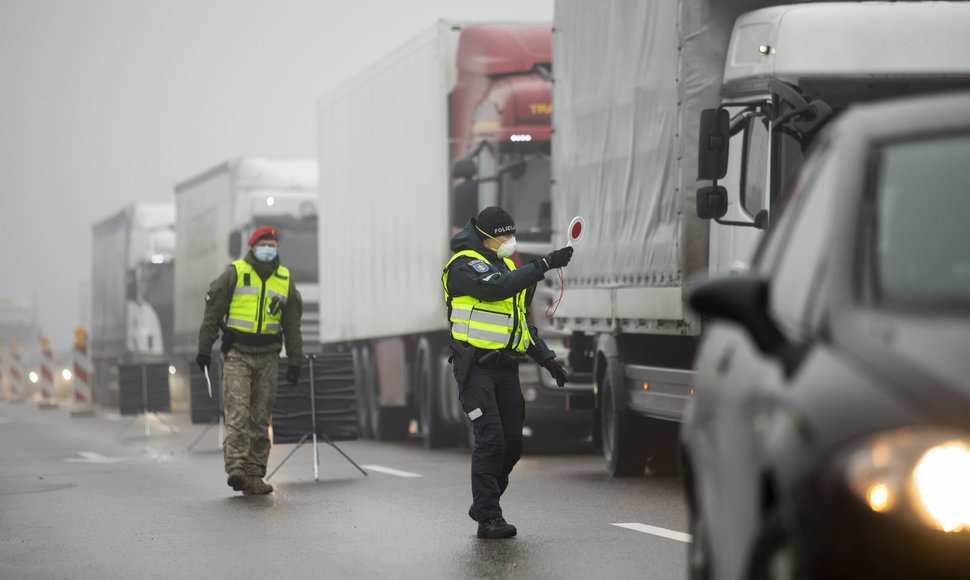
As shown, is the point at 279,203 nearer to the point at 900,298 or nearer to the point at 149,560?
the point at 149,560

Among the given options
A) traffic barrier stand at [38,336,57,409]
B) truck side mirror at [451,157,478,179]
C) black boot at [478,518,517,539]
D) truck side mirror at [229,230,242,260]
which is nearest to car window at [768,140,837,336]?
black boot at [478,518,517,539]

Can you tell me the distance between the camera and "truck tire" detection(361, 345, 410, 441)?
22344 millimetres

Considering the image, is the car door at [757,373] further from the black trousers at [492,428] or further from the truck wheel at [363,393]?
the truck wheel at [363,393]

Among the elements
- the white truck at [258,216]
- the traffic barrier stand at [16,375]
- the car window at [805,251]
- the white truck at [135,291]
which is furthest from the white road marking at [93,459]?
the traffic barrier stand at [16,375]

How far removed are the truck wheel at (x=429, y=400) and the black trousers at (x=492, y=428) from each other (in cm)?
922

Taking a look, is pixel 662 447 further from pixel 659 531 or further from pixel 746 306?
pixel 746 306

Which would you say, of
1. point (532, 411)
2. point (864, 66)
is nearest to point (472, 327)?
point (864, 66)

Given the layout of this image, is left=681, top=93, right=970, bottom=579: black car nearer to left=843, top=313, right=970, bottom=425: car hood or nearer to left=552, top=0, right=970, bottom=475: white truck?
left=843, top=313, right=970, bottom=425: car hood

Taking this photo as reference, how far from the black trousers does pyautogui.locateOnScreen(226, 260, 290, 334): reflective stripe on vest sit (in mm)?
3645

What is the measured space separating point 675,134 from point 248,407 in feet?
12.3

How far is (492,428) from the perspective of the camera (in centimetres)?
1002

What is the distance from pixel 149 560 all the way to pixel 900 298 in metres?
6.07

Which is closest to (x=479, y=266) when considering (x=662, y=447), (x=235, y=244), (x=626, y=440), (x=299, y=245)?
(x=626, y=440)

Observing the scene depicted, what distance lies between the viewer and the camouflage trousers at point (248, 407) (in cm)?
1338
